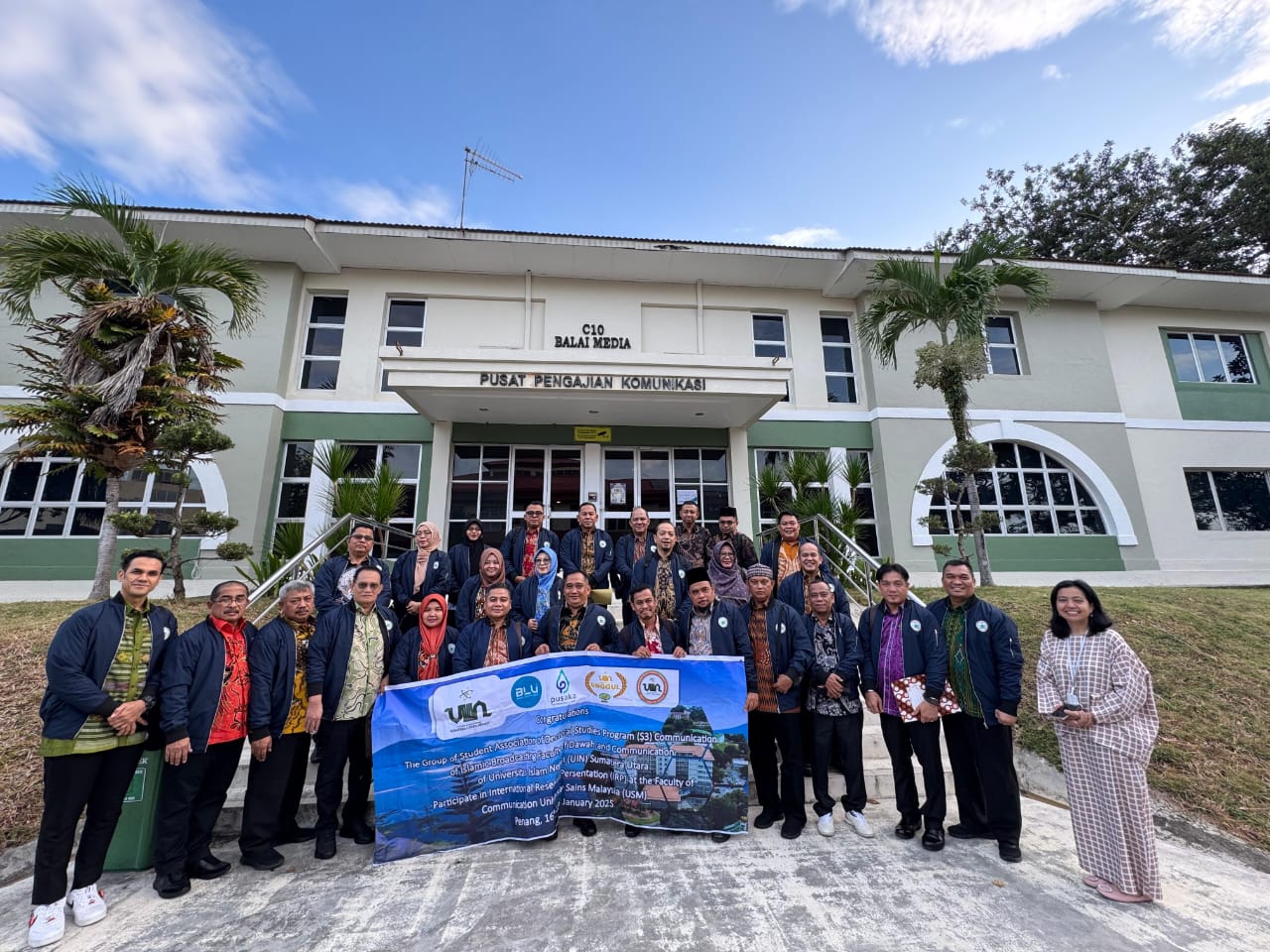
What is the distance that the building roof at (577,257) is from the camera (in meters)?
9.62

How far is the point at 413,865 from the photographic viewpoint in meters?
3.14

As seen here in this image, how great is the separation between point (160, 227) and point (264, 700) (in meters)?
10.7

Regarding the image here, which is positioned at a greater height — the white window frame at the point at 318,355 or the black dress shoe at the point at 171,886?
the white window frame at the point at 318,355

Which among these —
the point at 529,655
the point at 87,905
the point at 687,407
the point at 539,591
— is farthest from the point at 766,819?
the point at 687,407

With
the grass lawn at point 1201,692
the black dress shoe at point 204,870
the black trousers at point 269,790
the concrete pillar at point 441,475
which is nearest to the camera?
the black dress shoe at point 204,870

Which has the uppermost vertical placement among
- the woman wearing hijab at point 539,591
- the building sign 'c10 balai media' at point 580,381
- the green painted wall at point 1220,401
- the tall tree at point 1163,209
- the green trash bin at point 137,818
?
the tall tree at point 1163,209

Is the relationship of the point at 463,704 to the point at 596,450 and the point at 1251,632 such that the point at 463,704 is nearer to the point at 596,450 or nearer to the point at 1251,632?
the point at 596,450

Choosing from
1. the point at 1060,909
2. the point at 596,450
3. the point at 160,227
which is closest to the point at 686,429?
the point at 596,450

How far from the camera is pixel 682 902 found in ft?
8.98

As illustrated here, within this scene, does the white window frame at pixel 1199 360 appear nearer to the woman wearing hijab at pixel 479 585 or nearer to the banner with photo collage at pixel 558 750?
the banner with photo collage at pixel 558 750

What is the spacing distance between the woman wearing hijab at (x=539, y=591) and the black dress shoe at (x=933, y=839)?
119 inches

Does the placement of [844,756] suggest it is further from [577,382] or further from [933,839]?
[577,382]

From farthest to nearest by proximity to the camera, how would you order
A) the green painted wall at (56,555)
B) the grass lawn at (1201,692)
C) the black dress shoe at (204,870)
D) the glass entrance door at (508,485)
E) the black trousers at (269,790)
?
the glass entrance door at (508,485) < the green painted wall at (56,555) < the grass lawn at (1201,692) < the black trousers at (269,790) < the black dress shoe at (204,870)

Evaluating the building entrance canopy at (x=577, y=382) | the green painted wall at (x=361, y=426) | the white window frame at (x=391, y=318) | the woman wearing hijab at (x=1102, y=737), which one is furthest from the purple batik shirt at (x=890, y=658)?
the white window frame at (x=391, y=318)
